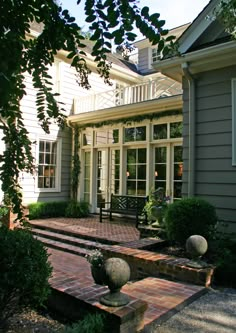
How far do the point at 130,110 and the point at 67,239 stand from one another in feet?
14.9

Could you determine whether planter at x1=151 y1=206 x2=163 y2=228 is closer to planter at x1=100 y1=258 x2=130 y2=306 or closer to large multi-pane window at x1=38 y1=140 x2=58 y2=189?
planter at x1=100 y1=258 x2=130 y2=306

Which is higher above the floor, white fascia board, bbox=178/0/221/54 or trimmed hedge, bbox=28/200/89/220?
white fascia board, bbox=178/0/221/54

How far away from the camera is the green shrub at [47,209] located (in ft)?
32.3

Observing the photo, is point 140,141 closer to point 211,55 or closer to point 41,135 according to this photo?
point 41,135

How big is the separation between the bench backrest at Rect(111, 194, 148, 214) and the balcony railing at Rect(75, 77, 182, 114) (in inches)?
124

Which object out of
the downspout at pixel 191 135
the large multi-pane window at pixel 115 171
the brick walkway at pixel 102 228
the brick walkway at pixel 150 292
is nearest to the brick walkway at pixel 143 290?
the brick walkway at pixel 150 292

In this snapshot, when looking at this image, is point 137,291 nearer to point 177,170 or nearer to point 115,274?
point 115,274

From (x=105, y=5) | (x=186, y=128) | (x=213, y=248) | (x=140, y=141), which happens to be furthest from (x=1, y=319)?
(x=140, y=141)

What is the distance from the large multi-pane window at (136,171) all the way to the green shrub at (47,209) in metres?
2.53

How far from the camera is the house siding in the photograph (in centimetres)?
568

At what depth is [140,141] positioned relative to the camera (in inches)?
384

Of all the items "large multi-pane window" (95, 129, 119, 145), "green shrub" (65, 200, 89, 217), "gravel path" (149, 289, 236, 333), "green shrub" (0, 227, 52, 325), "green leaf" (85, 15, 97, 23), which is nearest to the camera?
"green leaf" (85, 15, 97, 23)

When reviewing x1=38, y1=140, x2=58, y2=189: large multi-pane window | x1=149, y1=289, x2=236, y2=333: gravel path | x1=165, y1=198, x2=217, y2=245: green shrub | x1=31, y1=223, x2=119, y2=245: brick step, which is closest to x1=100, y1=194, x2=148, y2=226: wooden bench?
x1=31, y1=223, x2=119, y2=245: brick step

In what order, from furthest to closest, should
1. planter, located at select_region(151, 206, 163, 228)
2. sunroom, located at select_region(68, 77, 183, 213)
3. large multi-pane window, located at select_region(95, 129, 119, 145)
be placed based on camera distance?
large multi-pane window, located at select_region(95, 129, 119, 145) < sunroom, located at select_region(68, 77, 183, 213) < planter, located at select_region(151, 206, 163, 228)
